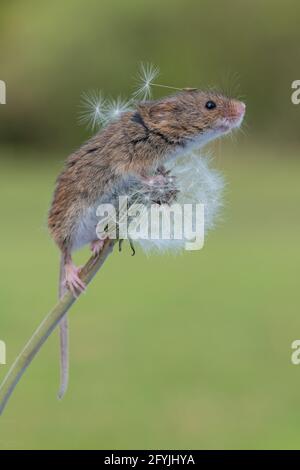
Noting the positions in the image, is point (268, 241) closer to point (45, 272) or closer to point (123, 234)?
point (45, 272)

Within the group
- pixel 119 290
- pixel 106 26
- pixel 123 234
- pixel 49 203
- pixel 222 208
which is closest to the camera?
pixel 123 234

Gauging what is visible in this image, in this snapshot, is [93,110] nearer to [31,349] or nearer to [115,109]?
[115,109]

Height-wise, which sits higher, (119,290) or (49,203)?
(119,290)

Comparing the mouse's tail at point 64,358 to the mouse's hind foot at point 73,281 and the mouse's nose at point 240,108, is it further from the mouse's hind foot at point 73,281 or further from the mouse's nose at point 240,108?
the mouse's nose at point 240,108

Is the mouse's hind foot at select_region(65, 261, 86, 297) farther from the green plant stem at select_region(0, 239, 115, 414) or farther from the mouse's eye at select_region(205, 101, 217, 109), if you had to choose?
the mouse's eye at select_region(205, 101, 217, 109)

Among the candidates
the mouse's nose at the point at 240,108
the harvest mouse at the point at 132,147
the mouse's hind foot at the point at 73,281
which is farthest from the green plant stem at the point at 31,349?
the mouse's nose at the point at 240,108

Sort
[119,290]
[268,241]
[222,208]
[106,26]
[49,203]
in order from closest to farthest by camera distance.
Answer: [222,208] → [49,203] → [119,290] → [268,241] → [106,26]
